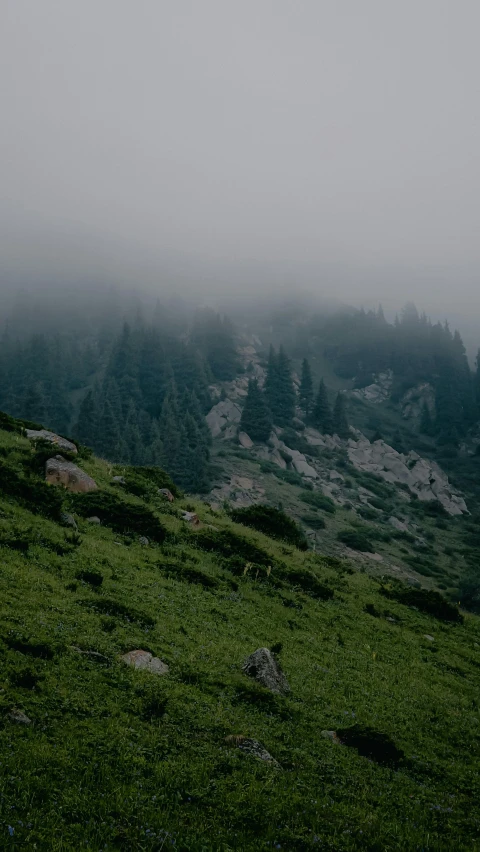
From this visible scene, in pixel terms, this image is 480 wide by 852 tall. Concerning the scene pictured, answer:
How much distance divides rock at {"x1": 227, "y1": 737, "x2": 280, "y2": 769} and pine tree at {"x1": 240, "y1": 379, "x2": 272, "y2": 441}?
109709mm

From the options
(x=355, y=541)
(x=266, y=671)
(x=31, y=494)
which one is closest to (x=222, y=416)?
(x=355, y=541)

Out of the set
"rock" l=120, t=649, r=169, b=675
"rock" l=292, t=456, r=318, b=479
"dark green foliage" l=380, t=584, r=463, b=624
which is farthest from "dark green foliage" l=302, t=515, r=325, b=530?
"rock" l=120, t=649, r=169, b=675

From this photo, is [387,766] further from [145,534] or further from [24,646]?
[145,534]

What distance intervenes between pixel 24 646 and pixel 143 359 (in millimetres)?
155471

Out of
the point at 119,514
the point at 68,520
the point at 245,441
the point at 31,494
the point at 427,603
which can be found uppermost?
the point at 31,494

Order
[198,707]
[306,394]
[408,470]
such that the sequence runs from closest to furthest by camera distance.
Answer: [198,707] → [408,470] → [306,394]

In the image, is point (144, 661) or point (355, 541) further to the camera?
point (355, 541)

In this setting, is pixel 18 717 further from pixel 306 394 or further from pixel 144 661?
pixel 306 394

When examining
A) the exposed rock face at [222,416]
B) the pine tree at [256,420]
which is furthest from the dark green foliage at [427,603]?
the exposed rock face at [222,416]

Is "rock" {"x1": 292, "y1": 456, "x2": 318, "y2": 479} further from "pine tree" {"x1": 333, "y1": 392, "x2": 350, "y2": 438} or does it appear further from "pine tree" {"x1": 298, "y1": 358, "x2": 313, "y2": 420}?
"pine tree" {"x1": 298, "y1": 358, "x2": 313, "y2": 420}

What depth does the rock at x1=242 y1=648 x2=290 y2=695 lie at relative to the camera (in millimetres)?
12859

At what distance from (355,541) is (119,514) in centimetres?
4702

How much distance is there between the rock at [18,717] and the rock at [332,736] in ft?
22.3

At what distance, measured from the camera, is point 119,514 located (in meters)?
22.8
